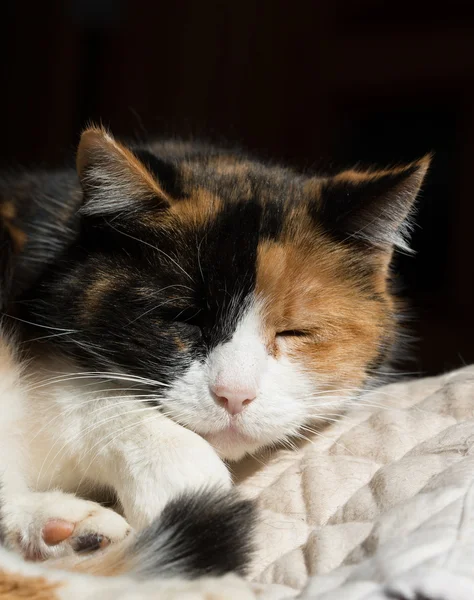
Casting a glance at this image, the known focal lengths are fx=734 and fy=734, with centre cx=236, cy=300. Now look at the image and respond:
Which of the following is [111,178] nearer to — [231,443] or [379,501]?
[231,443]

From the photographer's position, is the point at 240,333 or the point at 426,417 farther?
the point at 426,417

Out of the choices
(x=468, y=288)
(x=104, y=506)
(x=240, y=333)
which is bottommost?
(x=468, y=288)

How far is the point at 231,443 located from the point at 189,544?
23 centimetres

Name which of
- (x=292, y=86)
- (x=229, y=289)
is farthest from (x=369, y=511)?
(x=292, y=86)

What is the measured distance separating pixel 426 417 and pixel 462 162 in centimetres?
233

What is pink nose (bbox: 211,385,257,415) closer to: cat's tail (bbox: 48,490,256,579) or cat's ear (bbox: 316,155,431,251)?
cat's tail (bbox: 48,490,256,579)

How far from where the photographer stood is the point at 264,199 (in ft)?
3.76

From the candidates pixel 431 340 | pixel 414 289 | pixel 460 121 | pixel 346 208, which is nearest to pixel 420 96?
pixel 460 121

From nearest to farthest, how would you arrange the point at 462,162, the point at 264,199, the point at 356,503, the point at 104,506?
the point at 356,503, the point at 104,506, the point at 264,199, the point at 462,162

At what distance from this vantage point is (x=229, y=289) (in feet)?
3.34

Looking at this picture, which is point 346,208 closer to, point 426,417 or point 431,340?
point 426,417

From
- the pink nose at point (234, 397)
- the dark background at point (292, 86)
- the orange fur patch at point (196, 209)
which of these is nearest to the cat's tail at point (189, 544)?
the pink nose at point (234, 397)

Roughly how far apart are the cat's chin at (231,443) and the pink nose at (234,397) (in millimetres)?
39

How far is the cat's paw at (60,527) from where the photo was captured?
920mm
